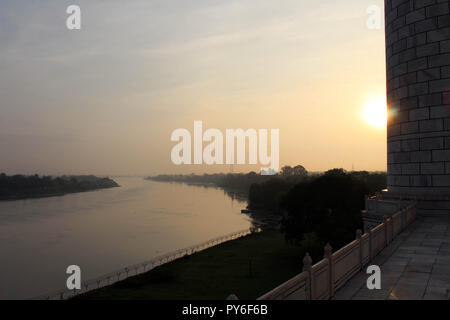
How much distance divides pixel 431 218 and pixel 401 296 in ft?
42.0

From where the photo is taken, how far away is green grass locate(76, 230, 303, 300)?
2862cm

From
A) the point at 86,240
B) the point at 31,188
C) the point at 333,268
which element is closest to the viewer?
the point at 333,268

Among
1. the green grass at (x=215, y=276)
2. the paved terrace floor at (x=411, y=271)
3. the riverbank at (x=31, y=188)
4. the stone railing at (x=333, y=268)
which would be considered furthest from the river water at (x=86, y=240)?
the riverbank at (x=31, y=188)

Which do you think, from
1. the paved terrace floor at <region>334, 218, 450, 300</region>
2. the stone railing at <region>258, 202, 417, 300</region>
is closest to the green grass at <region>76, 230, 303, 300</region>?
the paved terrace floor at <region>334, 218, 450, 300</region>

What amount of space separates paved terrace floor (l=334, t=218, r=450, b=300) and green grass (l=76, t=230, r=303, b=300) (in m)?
15.3

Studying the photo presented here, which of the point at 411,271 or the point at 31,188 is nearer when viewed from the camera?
the point at 411,271

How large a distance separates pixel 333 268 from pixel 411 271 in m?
3.07

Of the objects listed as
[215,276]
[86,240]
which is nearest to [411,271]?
[215,276]

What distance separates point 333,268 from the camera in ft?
26.8

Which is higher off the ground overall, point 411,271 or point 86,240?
point 411,271

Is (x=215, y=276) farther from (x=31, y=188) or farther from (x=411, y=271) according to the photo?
(x=31, y=188)

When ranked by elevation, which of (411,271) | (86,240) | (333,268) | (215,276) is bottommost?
(86,240)

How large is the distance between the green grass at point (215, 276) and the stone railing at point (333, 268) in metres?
16.4

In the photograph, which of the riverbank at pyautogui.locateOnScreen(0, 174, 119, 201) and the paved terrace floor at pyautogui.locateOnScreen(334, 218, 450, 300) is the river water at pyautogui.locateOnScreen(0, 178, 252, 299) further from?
the riverbank at pyautogui.locateOnScreen(0, 174, 119, 201)
